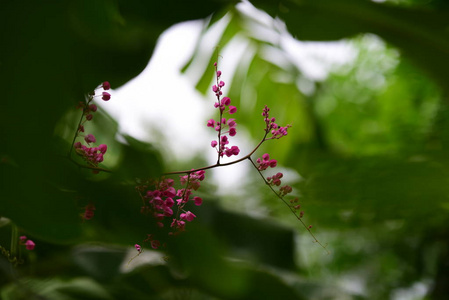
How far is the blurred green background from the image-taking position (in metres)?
0.13

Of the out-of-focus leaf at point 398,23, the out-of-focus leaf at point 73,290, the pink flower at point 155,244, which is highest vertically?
the out-of-focus leaf at point 398,23

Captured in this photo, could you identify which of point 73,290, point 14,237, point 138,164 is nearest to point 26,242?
point 14,237

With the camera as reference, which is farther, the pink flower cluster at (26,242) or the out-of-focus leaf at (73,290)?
the out-of-focus leaf at (73,290)

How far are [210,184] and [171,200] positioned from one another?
0.38 feet

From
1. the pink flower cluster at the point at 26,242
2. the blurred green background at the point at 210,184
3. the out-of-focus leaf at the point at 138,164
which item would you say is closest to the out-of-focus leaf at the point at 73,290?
the blurred green background at the point at 210,184

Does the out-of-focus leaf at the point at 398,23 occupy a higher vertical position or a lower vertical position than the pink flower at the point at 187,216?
higher

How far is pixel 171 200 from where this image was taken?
187 mm

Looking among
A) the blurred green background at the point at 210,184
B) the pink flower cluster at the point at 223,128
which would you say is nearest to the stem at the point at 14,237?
the blurred green background at the point at 210,184

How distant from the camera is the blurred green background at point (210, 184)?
13 centimetres

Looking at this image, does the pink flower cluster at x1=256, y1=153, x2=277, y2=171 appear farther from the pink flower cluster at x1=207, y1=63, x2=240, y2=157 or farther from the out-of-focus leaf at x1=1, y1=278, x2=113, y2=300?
the out-of-focus leaf at x1=1, y1=278, x2=113, y2=300

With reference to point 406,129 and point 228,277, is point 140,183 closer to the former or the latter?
point 228,277

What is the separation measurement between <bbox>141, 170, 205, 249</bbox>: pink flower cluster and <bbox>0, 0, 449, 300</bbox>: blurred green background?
0.01 meters

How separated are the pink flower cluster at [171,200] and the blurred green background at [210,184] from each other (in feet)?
0.04

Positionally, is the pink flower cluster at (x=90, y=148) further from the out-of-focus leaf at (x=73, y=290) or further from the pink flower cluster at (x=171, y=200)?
the out-of-focus leaf at (x=73, y=290)
